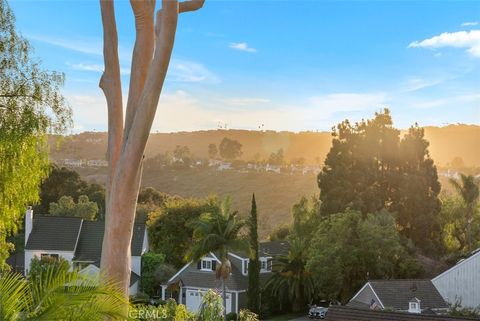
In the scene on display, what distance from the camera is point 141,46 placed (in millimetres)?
8492

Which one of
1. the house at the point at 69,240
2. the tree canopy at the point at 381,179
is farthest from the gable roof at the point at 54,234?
the tree canopy at the point at 381,179

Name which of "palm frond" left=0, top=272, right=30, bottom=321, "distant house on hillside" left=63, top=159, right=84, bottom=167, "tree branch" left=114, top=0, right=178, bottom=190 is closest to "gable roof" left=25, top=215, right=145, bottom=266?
"tree branch" left=114, top=0, right=178, bottom=190

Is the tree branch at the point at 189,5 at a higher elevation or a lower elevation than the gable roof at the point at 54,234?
higher

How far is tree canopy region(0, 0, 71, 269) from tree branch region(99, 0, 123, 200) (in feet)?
22.8

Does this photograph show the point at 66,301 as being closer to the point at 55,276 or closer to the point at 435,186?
the point at 55,276

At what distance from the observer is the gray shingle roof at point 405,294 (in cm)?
3209

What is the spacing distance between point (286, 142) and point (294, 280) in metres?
141

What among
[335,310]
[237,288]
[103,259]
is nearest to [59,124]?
[103,259]

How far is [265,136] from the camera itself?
190125mm

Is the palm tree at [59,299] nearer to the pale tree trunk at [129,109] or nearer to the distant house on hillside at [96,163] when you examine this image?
the pale tree trunk at [129,109]

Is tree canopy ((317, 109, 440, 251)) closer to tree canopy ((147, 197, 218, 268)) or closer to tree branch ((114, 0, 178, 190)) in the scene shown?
tree canopy ((147, 197, 218, 268))

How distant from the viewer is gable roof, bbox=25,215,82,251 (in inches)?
1775

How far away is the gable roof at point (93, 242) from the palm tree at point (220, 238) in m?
8.93

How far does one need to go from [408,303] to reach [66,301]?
2908cm
